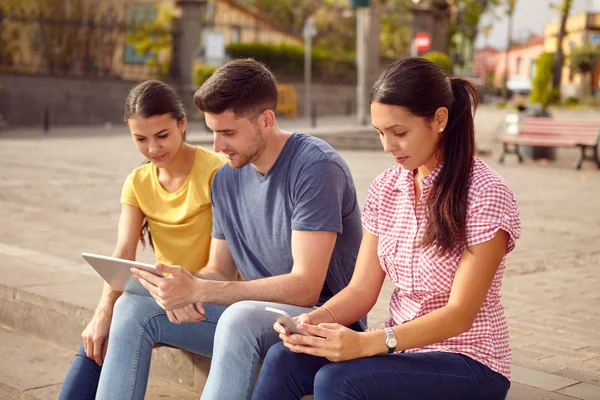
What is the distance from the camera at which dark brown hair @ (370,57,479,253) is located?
2824 mm

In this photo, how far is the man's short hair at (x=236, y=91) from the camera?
3.44m

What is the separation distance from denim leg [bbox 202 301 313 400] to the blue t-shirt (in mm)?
415

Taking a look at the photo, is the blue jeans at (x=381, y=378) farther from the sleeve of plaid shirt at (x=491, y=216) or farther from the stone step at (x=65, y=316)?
the stone step at (x=65, y=316)

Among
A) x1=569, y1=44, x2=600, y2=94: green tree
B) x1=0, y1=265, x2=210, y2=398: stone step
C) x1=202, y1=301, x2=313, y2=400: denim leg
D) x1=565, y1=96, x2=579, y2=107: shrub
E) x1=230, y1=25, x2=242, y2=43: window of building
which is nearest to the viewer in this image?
x1=202, y1=301, x2=313, y2=400: denim leg

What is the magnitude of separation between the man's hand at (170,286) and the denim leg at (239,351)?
24 centimetres

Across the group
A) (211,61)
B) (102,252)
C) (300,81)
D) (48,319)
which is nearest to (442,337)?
(48,319)

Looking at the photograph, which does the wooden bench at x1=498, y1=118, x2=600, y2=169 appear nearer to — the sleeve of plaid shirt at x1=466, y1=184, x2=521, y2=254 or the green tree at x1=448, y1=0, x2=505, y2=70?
the sleeve of plaid shirt at x1=466, y1=184, x2=521, y2=254

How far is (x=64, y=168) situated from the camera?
14.4 m

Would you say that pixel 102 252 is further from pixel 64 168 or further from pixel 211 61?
pixel 211 61

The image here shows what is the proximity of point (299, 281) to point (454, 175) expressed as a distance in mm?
739

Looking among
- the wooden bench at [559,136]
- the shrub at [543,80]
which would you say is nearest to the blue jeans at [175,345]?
the wooden bench at [559,136]

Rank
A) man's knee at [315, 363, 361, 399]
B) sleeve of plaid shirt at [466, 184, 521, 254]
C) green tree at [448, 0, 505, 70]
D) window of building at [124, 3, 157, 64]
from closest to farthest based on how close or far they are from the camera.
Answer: man's knee at [315, 363, 361, 399]
sleeve of plaid shirt at [466, 184, 521, 254]
window of building at [124, 3, 157, 64]
green tree at [448, 0, 505, 70]

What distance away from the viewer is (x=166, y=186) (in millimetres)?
4117

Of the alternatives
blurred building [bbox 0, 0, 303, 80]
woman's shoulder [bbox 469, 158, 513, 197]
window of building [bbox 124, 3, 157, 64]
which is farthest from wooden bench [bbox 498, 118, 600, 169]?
window of building [bbox 124, 3, 157, 64]
